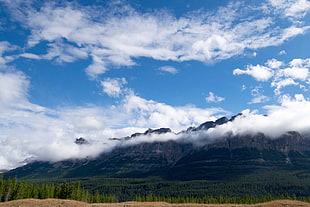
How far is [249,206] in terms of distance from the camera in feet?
231

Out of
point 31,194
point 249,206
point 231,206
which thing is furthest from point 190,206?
point 31,194

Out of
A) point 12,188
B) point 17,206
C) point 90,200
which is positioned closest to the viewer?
point 17,206

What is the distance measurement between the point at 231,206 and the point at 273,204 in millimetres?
10898

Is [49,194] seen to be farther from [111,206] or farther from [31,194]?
[111,206]

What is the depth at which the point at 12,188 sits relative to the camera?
104938mm

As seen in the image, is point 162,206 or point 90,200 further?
point 90,200

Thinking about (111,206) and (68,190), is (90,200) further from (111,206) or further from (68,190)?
(111,206)

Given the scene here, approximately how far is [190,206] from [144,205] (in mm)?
12626

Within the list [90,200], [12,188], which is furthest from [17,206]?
[90,200]

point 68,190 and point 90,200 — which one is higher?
point 68,190

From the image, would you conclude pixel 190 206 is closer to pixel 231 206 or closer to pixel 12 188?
pixel 231 206

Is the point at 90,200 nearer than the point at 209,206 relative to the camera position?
No

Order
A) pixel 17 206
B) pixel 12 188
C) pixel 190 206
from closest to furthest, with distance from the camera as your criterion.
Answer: pixel 17 206
pixel 190 206
pixel 12 188

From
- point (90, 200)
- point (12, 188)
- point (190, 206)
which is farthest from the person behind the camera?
point (90, 200)
